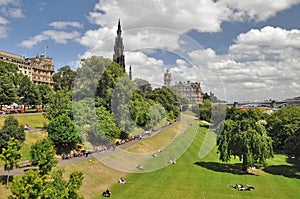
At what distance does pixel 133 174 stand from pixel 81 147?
1297cm

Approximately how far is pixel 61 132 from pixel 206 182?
20.6m

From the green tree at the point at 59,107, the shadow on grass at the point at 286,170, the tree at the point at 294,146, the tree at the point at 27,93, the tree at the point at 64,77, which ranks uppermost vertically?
the tree at the point at 64,77

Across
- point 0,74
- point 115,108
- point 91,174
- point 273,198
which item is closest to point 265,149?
point 273,198

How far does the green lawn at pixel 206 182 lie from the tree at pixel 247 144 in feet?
7.20

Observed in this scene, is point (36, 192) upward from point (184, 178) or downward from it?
upward

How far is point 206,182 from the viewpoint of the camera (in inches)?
1273

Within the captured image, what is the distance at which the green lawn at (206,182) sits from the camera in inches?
1116

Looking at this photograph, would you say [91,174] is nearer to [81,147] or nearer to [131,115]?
[81,147]

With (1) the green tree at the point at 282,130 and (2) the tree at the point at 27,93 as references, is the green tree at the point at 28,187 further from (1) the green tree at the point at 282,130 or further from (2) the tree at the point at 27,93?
(1) the green tree at the point at 282,130

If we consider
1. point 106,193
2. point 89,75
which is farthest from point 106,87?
point 106,193

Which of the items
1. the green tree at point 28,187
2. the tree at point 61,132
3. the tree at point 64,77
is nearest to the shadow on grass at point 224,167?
the tree at point 61,132

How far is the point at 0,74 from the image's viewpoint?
61250 millimetres

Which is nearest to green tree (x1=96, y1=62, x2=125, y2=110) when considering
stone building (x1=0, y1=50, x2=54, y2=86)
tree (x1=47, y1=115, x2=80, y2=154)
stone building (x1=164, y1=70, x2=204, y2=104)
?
stone building (x1=164, y1=70, x2=204, y2=104)

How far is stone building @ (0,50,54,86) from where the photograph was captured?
103719 millimetres
